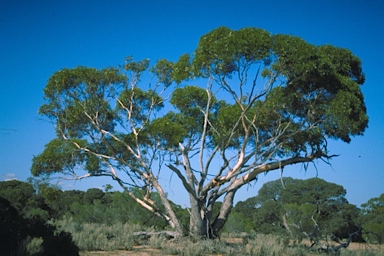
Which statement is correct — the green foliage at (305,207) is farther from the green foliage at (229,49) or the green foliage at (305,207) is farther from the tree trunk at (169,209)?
the green foliage at (229,49)

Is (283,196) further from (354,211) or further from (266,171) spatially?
(266,171)

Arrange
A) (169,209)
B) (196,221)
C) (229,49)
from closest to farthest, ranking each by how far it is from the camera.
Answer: (229,49)
(196,221)
(169,209)

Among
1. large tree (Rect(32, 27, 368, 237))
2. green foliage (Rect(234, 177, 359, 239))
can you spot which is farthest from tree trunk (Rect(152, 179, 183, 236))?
green foliage (Rect(234, 177, 359, 239))

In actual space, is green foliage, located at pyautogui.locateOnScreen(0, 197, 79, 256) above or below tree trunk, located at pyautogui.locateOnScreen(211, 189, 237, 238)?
below

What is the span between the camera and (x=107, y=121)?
67.2 feet

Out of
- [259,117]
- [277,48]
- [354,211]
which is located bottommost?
[354,211]

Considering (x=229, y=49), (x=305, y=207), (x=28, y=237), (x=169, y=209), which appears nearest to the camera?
(x=28, y=237)

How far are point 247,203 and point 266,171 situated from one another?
22076mm

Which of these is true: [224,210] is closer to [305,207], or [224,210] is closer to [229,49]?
[229,49]

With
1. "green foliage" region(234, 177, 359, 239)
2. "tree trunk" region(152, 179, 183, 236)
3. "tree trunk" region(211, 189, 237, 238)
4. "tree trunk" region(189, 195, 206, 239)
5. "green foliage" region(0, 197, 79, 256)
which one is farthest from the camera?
"green foliage" region(234, 177, 359, 239)

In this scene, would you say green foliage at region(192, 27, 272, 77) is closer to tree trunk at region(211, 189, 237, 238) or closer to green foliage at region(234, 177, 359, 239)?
tree trunk at region(211, 189, 237, 238)

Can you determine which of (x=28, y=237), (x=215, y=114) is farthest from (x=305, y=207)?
(x=28, y=237)

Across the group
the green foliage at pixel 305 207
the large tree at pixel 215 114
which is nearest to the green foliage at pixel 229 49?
the large tree at pixel 215 114

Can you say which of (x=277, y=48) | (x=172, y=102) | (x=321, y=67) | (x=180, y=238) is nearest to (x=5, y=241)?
(x=180, y=238)
